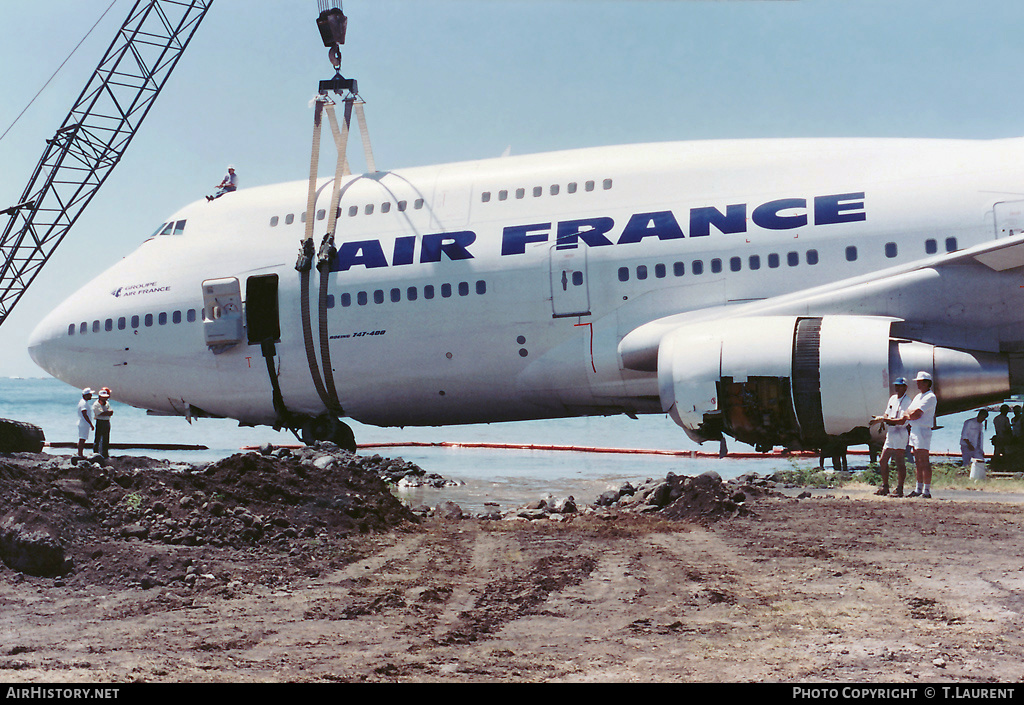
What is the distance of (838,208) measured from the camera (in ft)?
48.8

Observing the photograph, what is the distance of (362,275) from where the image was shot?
56.6ft

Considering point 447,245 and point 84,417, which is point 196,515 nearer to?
point 447,245

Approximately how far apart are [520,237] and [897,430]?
7225 mm

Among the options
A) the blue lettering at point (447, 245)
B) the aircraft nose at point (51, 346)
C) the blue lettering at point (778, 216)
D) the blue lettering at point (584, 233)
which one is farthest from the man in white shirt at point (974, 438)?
the aircraft nose at point (51, 346)

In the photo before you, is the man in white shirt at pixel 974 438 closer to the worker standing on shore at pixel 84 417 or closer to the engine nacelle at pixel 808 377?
the engine nacelle at pixel 808 377

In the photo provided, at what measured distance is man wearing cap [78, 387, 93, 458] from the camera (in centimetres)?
2056

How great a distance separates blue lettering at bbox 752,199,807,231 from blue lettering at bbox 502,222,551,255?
3.75m

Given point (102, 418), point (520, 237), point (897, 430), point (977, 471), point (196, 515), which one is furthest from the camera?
point (102, 418)

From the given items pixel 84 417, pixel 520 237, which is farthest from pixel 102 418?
pixel 520 237

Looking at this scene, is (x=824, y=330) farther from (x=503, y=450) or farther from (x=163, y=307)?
(x=503, y=450)

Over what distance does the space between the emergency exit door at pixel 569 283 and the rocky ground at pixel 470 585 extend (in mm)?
3837

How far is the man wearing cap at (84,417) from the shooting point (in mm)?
20564

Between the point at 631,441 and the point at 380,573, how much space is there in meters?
45.7
